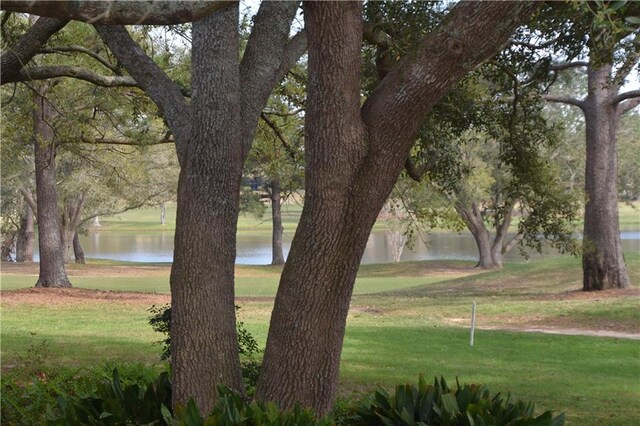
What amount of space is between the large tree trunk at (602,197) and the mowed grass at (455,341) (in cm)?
78

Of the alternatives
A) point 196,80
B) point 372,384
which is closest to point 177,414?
point 196,80

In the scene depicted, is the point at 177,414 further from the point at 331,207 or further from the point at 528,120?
the point at 528,120

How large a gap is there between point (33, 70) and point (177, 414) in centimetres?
833

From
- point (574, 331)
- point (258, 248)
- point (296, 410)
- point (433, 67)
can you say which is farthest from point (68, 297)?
point (258, 248)

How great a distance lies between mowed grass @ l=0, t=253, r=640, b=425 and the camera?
11477mm

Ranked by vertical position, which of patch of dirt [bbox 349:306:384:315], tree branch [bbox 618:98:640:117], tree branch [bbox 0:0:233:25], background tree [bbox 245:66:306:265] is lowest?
patch of dirt [bbox 349:306:384:315]

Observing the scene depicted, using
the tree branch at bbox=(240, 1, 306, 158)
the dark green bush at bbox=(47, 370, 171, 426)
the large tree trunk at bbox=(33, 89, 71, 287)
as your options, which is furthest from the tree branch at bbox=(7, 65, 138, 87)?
the large tree trunk at bbox=(33, 89, 71, 287)

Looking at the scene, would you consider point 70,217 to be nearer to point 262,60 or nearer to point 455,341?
point 455,341

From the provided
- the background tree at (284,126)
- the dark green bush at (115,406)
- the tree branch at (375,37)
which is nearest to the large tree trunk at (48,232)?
the background tree at (284,126)

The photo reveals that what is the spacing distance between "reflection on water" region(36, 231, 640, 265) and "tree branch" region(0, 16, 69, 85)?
4159 cm

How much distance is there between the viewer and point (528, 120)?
11.3 meters

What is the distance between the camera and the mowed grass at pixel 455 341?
1148 cm

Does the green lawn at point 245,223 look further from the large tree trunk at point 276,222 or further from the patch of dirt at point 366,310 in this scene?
the patch of dirt at point 366,310

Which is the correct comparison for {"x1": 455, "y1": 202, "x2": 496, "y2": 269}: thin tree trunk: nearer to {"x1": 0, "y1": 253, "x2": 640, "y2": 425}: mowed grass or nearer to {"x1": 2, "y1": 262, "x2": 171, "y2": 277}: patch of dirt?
{"x1": 0, "y1": 253, "x2": 640, "y2": 425}: mowed grass
